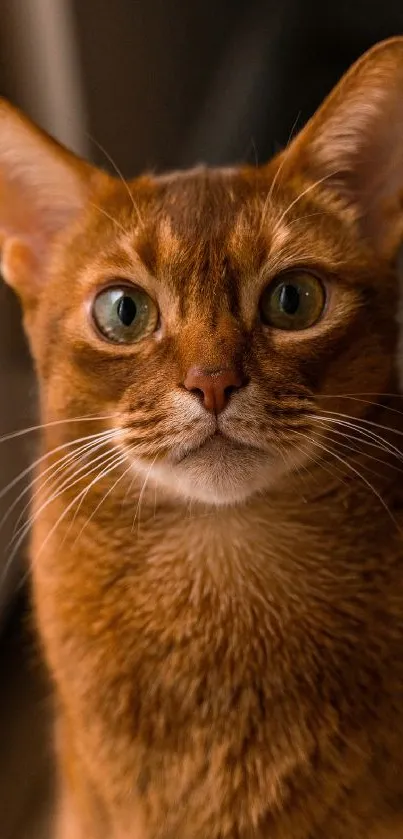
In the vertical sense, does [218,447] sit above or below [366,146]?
below

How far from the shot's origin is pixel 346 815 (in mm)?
868

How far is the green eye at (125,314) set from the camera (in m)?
0.87

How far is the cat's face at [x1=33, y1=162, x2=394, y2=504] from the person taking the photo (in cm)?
81

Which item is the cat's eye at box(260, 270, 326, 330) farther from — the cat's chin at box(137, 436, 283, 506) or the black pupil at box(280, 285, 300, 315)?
the cat's chin at box(137, 436, 283, 506)

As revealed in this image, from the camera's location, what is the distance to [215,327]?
0.81m

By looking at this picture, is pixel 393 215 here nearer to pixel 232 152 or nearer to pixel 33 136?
pixel 33 136

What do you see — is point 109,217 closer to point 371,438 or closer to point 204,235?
point 204,235

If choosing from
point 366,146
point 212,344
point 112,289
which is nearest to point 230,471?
point 212,344

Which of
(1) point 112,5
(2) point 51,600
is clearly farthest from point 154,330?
(1) point 112,5

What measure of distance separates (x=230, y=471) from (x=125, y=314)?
19 centimetres

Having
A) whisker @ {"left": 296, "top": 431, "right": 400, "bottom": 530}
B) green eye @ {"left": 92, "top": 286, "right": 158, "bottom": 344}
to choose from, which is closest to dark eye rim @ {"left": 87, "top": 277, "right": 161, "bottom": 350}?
green eye @ {"left": 92, "top": 286, "right": 158, "bottom": 344}

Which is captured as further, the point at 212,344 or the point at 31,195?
the point at 31,195

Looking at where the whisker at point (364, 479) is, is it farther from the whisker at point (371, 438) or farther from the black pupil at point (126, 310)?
the black pupil at point (126, 310)

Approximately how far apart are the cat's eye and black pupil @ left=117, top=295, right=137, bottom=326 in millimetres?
127
